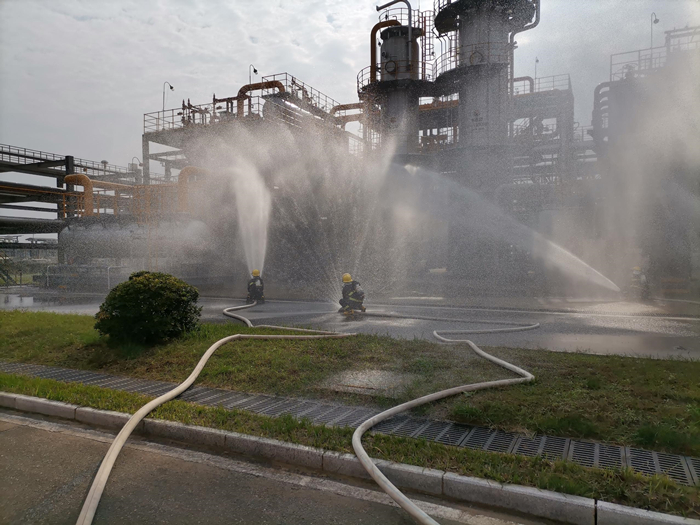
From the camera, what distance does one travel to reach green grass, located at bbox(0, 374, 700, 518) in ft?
10.3

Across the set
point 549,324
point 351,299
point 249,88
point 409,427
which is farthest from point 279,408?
point 249,88

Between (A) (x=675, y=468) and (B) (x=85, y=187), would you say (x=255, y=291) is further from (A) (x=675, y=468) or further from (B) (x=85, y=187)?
(B) (x=85, y=187)

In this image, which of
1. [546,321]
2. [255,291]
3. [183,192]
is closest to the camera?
[546,321]

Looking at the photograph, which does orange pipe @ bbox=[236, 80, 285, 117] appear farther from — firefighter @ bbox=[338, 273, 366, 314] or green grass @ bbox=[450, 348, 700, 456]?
green grass @ bbox=[450, 348, 700, 456]

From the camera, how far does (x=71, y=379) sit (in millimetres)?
6516

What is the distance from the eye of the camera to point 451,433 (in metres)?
4.36

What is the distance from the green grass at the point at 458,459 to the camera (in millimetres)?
3131

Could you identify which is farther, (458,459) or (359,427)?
(359,427)

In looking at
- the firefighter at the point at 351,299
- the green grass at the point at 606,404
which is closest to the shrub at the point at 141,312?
the green grass at the point at 606,404

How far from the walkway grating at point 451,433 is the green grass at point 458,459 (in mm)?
224

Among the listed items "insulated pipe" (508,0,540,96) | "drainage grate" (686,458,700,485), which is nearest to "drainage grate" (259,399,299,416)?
"drainage grate" (686,458,700,485)

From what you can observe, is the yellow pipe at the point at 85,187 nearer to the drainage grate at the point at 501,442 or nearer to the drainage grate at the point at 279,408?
the drainage grate at the point at 279,408

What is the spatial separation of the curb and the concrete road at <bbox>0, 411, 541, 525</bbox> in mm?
113

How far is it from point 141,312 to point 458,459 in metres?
6.31
